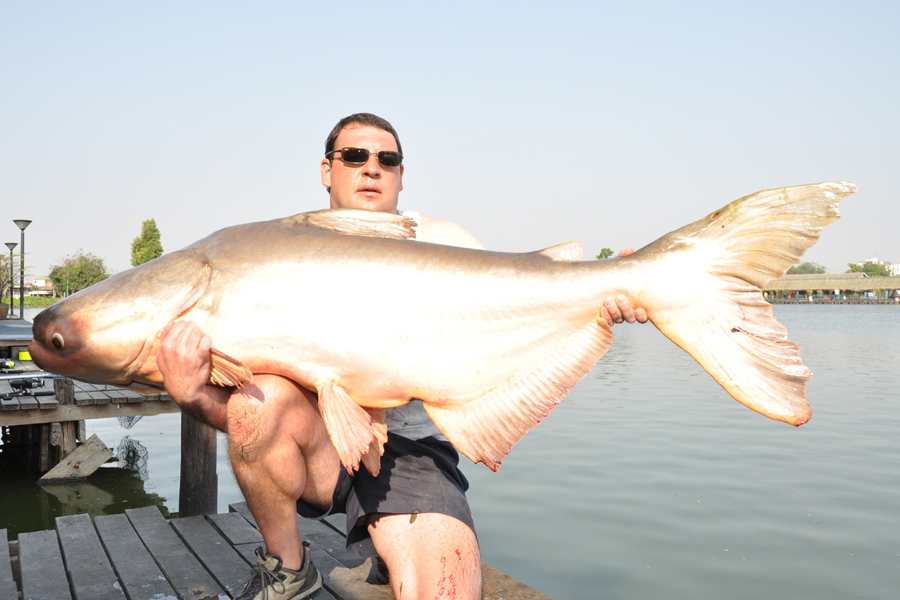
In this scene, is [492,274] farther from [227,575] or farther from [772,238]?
[227,575]

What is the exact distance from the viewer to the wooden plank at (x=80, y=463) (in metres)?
8.47

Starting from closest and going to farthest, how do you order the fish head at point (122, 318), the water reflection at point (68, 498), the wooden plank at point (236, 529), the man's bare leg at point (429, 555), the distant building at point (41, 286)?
the fish head at point (122, 318) → the man's bare leg at point (429, 555) → the wooden plank at point (236, 529) → the water reflection at point (68, 498) → the distant building at point (41, 286)

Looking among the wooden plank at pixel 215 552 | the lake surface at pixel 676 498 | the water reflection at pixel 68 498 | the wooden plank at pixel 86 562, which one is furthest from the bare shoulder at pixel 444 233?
the water reflection at pixel 68 498

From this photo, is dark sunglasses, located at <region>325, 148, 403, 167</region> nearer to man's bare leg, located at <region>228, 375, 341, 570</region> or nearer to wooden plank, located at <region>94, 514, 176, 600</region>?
man's bare leg, located at <region>228, 375, 341, 570</region>

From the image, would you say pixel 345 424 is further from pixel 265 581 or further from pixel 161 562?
pixel 161 562

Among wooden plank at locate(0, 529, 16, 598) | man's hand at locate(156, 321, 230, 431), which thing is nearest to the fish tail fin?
man's hand at locate(156, 321, 230, 431)

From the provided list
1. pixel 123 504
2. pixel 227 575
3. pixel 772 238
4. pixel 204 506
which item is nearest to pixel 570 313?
pixel 772 238

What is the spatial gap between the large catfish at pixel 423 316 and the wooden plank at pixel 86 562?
4.64ft

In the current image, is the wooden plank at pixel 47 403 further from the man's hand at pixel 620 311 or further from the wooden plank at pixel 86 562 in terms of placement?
the man's hand at pixel 620 311

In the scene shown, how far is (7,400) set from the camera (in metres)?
7.54

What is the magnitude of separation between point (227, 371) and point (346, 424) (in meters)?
0.47

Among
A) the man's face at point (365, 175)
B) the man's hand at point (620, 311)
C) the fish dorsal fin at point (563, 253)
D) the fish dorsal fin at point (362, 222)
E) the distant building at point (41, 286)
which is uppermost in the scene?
the man's face at point (365, 175)

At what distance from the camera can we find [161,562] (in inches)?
147

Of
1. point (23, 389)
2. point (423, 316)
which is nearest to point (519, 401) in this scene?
point (423, 316)
